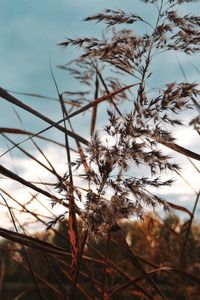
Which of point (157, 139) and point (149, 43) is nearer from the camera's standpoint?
point (157, 139)

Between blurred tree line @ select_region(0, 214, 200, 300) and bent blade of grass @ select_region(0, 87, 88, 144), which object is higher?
bent blade of grass @ select_region(0, 87, 88, 144)

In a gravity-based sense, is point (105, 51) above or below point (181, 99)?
above

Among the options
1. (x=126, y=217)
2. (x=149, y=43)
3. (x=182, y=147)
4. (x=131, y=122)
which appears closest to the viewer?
(x=126, y=217)

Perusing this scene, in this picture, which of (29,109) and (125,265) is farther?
(125,265)

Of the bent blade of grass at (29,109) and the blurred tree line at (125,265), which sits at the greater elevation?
the bent blade of grass at (29,109)

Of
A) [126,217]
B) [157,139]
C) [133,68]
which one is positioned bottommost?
[126,217]

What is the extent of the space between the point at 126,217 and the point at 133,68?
49cm

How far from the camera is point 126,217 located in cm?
116

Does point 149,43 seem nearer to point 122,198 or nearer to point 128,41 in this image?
point 128,41

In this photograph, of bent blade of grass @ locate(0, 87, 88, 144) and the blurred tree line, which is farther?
the blurred tree line

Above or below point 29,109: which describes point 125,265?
below

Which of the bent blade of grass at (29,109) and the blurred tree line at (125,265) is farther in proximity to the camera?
the blurred tree line at (125,265)

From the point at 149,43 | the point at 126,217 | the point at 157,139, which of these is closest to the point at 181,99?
the point at 157,139

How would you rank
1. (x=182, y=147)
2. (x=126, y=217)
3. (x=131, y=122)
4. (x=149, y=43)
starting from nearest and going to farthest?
(x=126, y=217) < (x=131, y=122) < (x=149, y=43) < (x=182, y=147)
